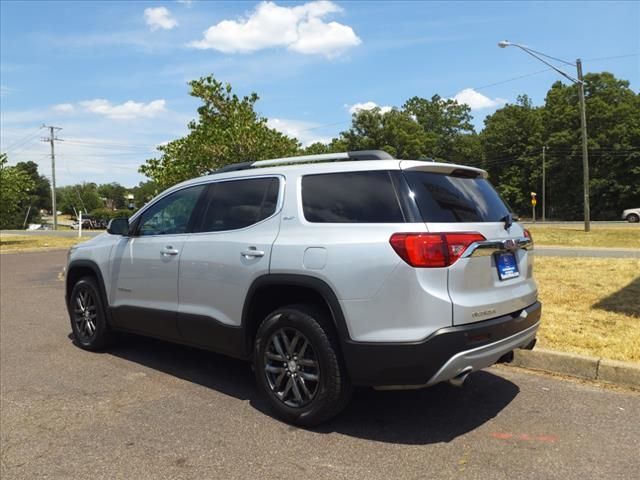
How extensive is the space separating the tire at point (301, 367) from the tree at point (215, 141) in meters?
18.2

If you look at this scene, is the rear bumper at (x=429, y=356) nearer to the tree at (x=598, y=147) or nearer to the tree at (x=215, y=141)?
the tree at (x=215, y=141)

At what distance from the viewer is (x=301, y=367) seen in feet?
12.5

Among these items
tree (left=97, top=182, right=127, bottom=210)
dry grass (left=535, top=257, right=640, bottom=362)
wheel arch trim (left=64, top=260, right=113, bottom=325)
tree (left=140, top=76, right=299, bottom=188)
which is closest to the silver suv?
wheel arch trim (left=64, top=260, right=113, bottom=325)

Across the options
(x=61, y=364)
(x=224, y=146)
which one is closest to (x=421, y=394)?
(x=61, y=364)

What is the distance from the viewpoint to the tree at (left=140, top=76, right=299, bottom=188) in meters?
21.5

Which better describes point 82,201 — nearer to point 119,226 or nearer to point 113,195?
point 113,195

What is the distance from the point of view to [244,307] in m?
4.11

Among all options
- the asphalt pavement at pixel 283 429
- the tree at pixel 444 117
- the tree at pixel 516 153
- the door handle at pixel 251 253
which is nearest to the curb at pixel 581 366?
the asphalt pavement at pixel 283 429

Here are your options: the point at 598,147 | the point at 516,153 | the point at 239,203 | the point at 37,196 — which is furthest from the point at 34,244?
the point at 37,196

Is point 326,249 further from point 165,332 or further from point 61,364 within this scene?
point 61,364

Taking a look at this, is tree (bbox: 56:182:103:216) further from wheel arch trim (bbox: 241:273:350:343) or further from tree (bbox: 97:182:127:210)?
wheel arch trim (bbox: 241:273:350:343)

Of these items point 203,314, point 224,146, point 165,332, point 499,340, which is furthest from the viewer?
point 224,146

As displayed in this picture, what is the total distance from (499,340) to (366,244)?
1091 mm

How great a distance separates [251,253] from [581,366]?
3.02m
